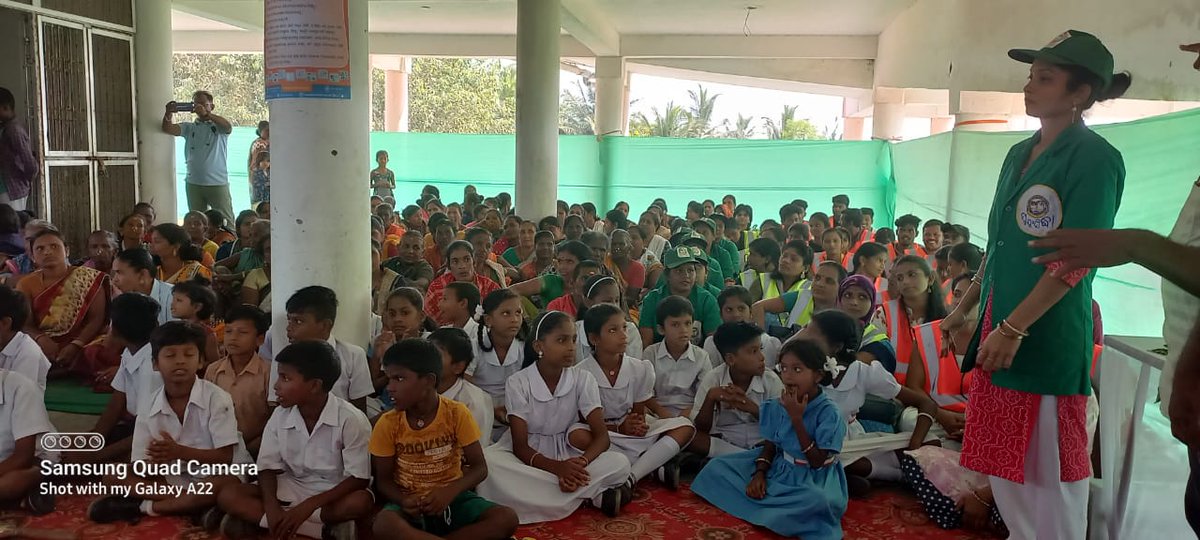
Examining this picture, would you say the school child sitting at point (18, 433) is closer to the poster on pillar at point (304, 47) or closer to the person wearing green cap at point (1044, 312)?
the poster on pillar at point (304, 47)

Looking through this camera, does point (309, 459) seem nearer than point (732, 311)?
Yes

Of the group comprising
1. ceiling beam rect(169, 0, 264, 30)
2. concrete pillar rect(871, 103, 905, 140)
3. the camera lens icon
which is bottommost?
the camera lens icon

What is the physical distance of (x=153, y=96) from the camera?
8031mm

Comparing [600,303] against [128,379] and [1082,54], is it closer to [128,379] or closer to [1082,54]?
[128,379]

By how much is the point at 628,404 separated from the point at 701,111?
105 feet

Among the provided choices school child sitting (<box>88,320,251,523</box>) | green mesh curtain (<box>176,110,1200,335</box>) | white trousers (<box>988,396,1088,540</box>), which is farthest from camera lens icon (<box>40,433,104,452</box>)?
green mesh curtain (<box>176,110,1200,335</box>)

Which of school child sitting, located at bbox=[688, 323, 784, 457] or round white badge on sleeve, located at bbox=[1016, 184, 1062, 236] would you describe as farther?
school child sitting, located at bbox=[688, 323, 784, 457]

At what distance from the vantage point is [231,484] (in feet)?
10.4

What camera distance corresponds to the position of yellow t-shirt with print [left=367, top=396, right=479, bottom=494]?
3.03 metres

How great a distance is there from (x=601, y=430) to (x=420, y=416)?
787mm

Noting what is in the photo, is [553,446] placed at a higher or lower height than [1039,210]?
lower

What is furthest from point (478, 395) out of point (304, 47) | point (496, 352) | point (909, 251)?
point (909, 251)

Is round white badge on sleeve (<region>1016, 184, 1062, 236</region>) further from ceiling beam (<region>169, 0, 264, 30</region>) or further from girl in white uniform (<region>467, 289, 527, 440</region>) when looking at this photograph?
ceiling beam (<region>169, 0, 264, 30</region>)

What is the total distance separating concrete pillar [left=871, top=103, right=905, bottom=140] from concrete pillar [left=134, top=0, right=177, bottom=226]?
9.77 metres
